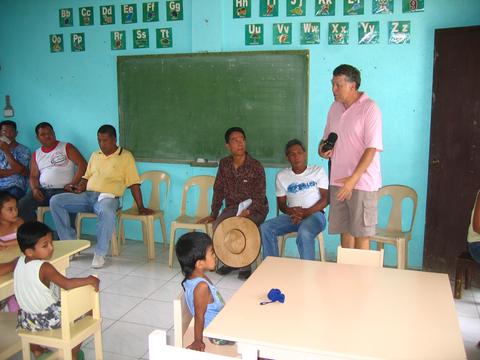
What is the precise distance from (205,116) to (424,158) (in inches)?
80.2

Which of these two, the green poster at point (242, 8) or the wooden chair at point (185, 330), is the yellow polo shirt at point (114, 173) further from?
the wooden chair at point (185, 330)

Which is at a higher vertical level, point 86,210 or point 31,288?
point 31,288

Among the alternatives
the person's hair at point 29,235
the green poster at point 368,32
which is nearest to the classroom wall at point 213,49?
the green poster at point 368,32

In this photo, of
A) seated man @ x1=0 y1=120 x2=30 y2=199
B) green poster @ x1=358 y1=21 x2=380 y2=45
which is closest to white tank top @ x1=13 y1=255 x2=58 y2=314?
seated man @ x1=0 y1=120 x2=30 y2=199

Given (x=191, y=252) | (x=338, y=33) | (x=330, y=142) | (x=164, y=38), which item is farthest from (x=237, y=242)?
(x=164, y=38)

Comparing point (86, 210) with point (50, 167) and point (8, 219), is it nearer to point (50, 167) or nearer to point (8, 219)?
point (50, 167)

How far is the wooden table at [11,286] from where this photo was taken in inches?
86.9

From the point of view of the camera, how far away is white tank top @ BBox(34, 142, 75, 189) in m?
4.84

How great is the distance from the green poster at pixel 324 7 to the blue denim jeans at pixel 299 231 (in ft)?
5.64

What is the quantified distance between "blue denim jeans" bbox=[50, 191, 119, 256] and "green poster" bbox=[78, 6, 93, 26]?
1.77 metres

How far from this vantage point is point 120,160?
4.61 metres

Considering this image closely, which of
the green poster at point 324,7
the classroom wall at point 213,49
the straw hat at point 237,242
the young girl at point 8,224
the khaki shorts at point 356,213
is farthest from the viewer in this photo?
the green poster at point 324,7

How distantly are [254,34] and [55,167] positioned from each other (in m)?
2.37

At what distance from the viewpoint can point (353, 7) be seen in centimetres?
408
